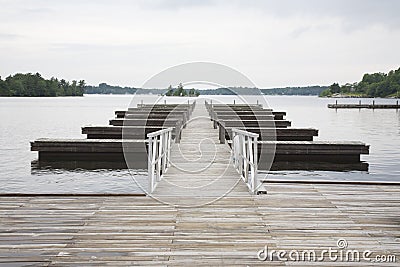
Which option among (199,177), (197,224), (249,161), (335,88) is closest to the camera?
(197,224)

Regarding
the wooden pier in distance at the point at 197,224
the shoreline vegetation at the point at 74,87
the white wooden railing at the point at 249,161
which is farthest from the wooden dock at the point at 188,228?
the shoreline vegetation at the point at 74,87

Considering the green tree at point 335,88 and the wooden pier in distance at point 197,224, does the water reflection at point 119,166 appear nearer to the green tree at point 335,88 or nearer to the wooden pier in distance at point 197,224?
the wooden pier in distance at point 197,224

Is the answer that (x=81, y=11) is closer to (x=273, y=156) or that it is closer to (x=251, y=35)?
(x=251, y=35)

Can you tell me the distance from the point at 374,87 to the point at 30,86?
7896 cm

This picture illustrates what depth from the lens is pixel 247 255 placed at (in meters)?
3.97

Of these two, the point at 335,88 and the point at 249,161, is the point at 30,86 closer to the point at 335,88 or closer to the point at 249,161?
the point at 335,88

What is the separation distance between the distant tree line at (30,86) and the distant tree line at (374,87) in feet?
231

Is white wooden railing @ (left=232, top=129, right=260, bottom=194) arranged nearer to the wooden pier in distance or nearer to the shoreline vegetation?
A: the wooden pier in distance

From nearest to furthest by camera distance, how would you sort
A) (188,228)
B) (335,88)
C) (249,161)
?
(188,228) < (249,161) < (335,88)

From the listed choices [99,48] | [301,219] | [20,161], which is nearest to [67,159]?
[20,161]

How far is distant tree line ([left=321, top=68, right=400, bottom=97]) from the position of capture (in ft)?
377

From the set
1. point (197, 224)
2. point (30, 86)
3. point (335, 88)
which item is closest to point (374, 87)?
point (335, 88)

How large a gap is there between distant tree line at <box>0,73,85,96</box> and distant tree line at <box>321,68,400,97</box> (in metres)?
70.4

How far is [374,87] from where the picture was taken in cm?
11981
